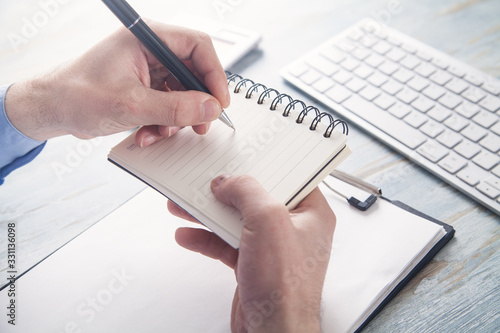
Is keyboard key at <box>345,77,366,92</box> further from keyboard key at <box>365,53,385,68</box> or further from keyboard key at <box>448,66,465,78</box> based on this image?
keyboard key at <box>448,66,465,78</box>

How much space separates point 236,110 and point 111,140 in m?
0.34

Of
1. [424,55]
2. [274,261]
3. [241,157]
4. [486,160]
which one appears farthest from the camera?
[424,55]

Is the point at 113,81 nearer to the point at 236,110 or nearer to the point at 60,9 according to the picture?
the point at 236,110

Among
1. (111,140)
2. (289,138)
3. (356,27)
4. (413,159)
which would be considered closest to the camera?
(289,138)

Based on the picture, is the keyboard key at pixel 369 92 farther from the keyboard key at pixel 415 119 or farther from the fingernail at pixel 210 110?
the fingernail at pixel 210 110

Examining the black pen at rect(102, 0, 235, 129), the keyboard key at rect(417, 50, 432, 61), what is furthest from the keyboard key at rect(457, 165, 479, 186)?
the black pen at rect(102, 0, 235, 129)

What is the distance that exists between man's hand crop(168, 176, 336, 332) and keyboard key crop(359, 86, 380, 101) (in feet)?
1.29

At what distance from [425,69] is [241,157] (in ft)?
1.73

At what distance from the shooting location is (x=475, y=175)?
701 mm

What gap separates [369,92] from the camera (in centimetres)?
86

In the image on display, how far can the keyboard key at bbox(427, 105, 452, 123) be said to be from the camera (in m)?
0.79

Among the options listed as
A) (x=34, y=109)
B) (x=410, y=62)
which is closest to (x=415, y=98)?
(x=410, y=62)

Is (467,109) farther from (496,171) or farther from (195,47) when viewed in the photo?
(195,47)

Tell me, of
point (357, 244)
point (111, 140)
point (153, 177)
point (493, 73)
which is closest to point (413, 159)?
point (357, 244)
